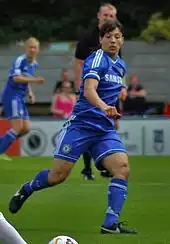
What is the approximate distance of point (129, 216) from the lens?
9812 mm

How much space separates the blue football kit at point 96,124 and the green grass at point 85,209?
70cm

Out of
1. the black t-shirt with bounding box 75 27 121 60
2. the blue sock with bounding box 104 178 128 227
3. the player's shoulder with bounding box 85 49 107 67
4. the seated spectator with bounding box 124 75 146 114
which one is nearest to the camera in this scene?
the blue sock with bounding box 104 178 128 227

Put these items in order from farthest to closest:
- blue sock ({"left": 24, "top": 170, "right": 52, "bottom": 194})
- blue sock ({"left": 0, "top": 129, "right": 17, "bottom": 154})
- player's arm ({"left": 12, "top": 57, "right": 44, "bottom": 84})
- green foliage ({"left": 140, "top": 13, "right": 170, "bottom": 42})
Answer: green foliage ({"left": 140, "top": 13, "right": 170, "bottom": 42})
blue sock ({"left": 0, "top": 129, "right": 17, "bottom": 154})
player's arm ({"left": 12, "top": 57, "right": 44, "bottom": 84})
blue sock ({"left": 24, "top": 170, "right": 52, "bottom": 194})

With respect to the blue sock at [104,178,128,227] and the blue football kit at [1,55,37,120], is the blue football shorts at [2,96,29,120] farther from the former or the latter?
the blue sock at [104,178,128,227]

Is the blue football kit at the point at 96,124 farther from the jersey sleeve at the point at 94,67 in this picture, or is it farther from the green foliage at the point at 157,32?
the green foliage at the point at 157,32

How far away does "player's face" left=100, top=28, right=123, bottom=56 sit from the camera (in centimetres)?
898

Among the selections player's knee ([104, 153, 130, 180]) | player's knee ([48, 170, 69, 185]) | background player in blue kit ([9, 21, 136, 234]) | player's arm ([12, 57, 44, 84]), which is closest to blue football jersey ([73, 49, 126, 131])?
background player in blue kit ([9, 21, 136, 234])

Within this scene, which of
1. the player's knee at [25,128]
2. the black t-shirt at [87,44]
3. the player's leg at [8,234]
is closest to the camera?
the player's leg at [8,234]

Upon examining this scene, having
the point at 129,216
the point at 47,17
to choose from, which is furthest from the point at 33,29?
Result: the point at 129,216

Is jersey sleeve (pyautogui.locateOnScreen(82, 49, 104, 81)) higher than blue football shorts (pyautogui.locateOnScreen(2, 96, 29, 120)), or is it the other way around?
jersey sleeve (pyautogui.locateOnScreen(82, 49, 104, 81))

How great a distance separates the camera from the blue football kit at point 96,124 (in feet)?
29.4

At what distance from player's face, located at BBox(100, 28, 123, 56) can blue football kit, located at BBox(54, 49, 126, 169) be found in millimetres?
49

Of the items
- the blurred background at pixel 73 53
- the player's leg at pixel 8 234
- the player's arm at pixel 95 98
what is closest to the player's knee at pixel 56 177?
the player's arm at pixel 95 98

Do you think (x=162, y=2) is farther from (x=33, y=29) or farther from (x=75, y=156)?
(x=75, y=156)
